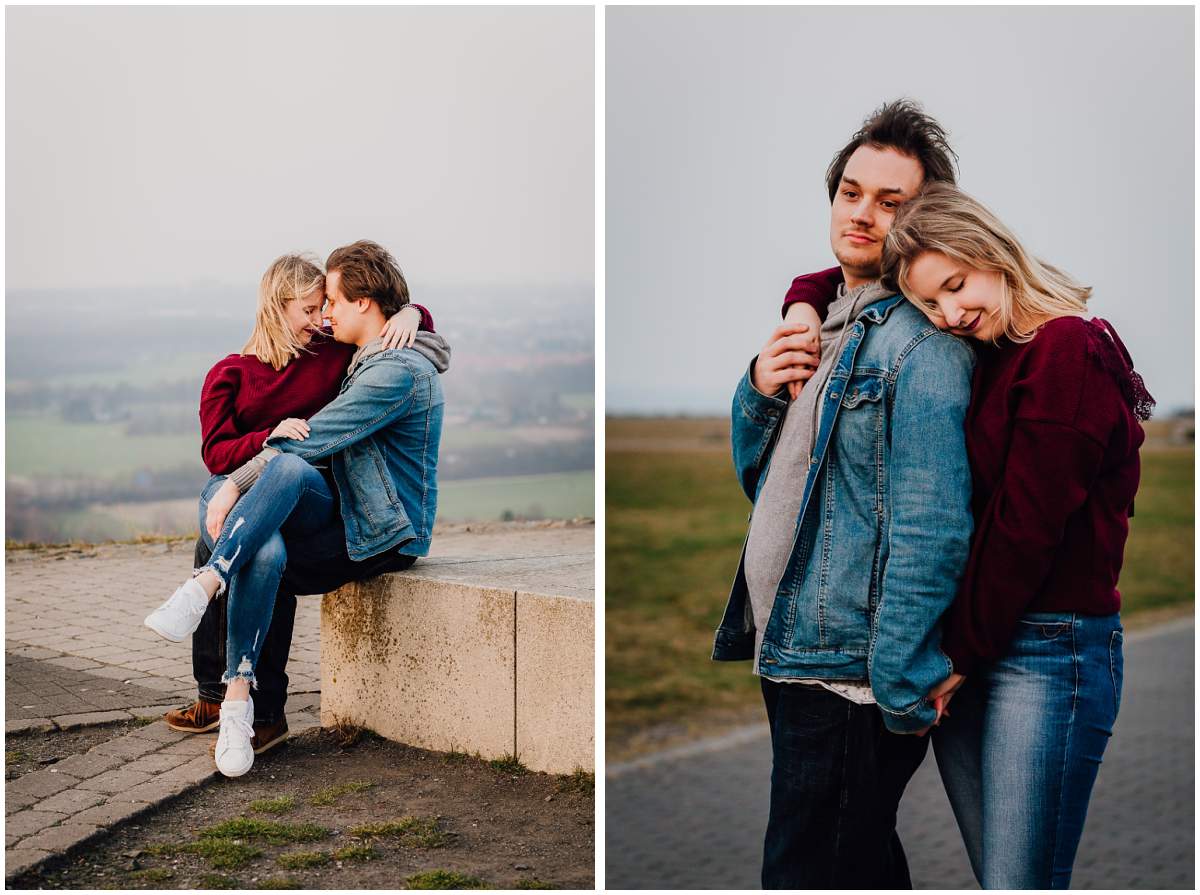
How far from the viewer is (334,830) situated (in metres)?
3.48

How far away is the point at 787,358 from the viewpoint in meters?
2.58

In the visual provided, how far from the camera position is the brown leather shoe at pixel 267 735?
391 centimetres

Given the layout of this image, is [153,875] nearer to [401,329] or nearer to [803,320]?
[401,329]

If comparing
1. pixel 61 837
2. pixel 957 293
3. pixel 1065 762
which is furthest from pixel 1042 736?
pixel 61 837

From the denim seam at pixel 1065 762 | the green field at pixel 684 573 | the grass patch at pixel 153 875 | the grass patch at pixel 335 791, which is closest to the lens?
the denim seam at pixel 1065 762

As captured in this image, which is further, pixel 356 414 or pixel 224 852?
pixel 356 414

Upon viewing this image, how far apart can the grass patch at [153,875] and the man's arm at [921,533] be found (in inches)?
76.7

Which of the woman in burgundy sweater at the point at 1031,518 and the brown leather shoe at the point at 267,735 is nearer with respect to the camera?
the woman in burgundy sweater at the point at 1031,518

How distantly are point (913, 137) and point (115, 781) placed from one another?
→ 2.79m

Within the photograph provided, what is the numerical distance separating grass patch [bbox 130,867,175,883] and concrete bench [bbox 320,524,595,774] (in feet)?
3.04

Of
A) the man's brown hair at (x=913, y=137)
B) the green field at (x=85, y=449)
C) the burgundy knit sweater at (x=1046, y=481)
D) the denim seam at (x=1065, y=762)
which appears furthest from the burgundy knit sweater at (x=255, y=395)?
the denim seam at (x=1065, y=762)

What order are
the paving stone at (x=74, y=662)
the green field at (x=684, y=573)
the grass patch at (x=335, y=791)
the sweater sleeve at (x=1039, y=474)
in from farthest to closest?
the green field at (x=684, y=573) → the paving stone at (x=74, y=662) → the grass patch at (x=335, y=791) → the sweater sleeve at (x=1039, y=474)

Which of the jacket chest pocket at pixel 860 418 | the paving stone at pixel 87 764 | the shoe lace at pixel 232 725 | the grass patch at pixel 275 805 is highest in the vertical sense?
the jacket chest pocket at pixel 860 418

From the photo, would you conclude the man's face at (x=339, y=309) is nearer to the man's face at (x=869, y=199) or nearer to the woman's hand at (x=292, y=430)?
the woman's hand at (x=292, y=430)
